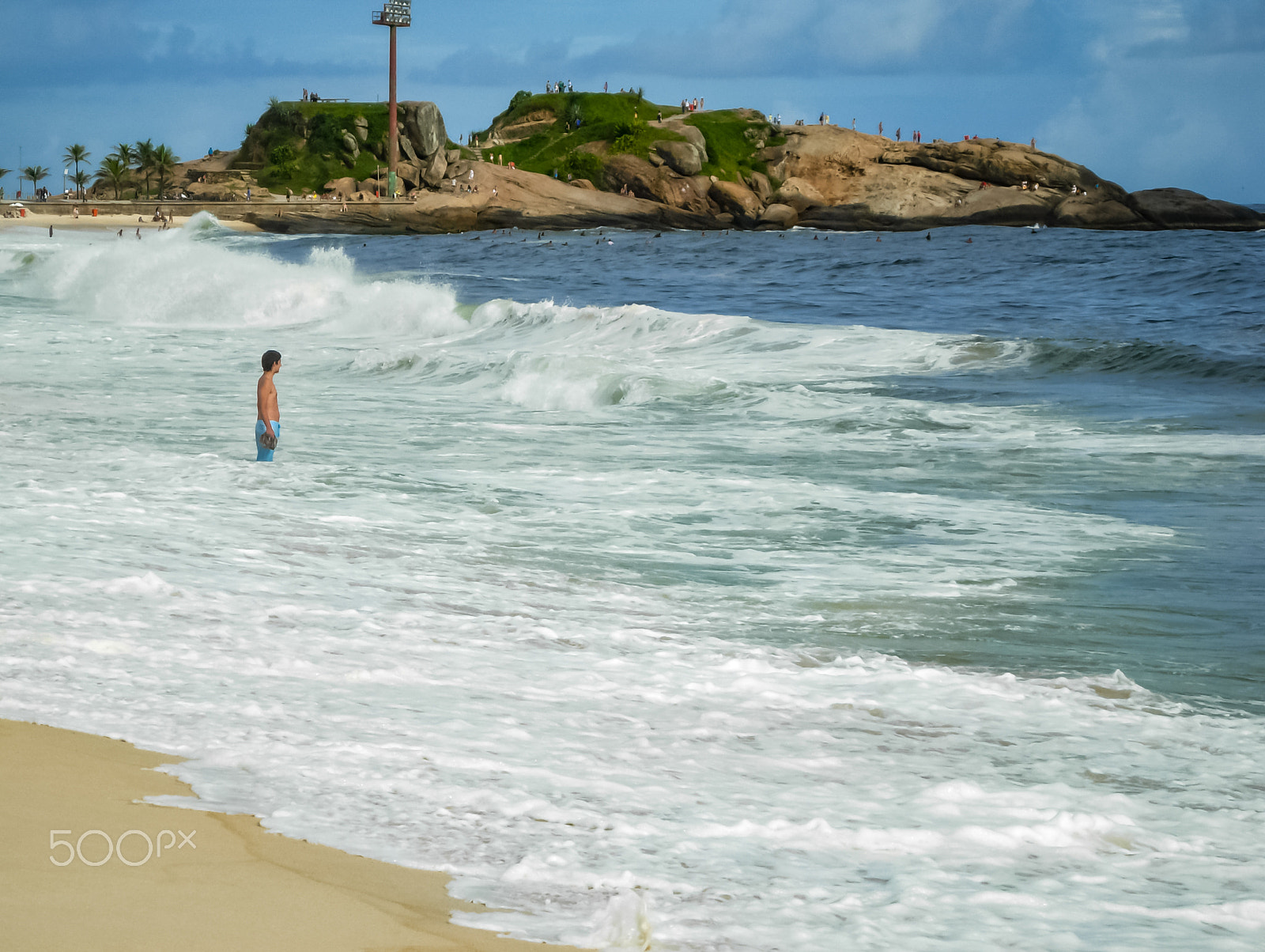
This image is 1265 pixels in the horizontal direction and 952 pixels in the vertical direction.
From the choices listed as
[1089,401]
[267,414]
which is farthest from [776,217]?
[267,414]

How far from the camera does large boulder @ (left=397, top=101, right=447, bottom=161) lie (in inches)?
4178

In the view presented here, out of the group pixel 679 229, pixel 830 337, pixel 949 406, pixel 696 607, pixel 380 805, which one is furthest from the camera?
pixel 679 229

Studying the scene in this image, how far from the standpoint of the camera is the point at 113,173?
100500 mm

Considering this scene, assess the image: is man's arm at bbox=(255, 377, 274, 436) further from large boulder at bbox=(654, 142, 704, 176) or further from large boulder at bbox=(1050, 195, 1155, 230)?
large boulder at bbox=(654, 142, 704, 176)

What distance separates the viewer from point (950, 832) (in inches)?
159

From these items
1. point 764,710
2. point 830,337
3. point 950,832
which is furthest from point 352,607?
point 830,337

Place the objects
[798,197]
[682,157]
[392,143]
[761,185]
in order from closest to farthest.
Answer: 1. [392,143]
2. [798,197]
3. [682,157]
4. [761,185]

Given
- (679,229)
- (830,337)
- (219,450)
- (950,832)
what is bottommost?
(950,832)

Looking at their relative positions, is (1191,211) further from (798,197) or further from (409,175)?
(409,175)

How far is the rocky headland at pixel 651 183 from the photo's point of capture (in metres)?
98.4

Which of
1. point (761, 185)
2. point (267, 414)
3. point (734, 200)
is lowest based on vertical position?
point (267, 414)

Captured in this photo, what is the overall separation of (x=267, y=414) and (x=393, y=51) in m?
99.6

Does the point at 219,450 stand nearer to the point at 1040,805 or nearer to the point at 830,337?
the point at 1040,805

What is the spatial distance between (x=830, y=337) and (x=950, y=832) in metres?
19.8
